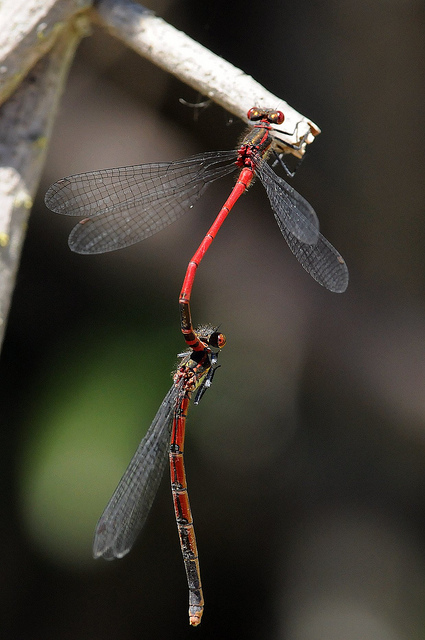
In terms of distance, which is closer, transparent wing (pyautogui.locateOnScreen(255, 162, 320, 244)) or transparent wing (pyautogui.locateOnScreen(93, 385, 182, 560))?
transparent wing (pyautogui.locateOnScreen(255, 162, 320, 244))

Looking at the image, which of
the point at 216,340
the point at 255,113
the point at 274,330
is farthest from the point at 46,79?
the point at 274,330

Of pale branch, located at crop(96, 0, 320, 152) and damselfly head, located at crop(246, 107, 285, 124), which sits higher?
pale branch, located at crop(96, 0, 320, 152)

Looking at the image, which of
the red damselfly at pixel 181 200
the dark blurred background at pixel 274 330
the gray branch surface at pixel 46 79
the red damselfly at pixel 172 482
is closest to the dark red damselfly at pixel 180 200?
the red damselfly at pixel 181 200

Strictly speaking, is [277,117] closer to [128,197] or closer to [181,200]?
[181,200]

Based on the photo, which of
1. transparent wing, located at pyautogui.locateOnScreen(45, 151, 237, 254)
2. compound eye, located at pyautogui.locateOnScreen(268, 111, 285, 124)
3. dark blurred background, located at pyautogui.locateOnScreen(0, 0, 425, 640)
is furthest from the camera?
dark blurred background, located at pyautogui.locateOnScreen(0, 0, 425, 640)

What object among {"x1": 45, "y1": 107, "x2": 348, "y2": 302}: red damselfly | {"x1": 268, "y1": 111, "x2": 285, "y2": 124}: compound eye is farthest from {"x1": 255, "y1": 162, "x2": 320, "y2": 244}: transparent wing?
{"x1": 268, "y1": 111, "x2": 285, "y2": 124}: compound eye

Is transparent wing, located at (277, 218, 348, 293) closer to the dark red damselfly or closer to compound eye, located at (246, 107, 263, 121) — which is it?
the dark red damselfly

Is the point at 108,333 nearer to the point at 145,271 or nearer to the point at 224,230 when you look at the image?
the point at 145,271

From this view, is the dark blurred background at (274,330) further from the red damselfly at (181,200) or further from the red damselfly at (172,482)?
the red damselfly at (181,200)

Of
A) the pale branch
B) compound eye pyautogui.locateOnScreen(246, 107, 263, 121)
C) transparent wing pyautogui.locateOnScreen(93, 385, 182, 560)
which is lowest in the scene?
transparent wing pyautogui.locateOnScreen(93, 385, 182, 560)
